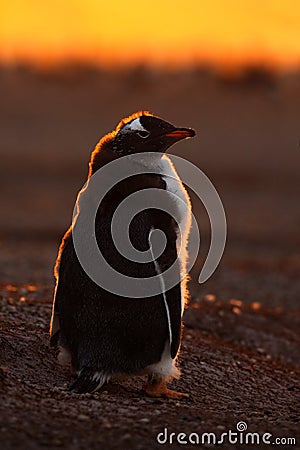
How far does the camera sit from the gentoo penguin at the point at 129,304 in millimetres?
5688

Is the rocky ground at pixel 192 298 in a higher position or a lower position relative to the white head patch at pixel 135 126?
lower

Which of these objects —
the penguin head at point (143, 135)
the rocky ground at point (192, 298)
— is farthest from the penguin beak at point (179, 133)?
the rocky ground at point (192, 298)

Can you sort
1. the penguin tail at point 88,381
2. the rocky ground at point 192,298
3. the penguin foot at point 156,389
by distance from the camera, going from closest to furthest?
the rocky ground at point 192,298, the penguin tail at point 88,381, the penguin foot at point 156,389

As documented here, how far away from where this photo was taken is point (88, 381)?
5664 millimetres

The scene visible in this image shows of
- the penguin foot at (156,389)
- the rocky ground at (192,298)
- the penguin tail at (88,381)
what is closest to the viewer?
the rocky ground at (192,298)

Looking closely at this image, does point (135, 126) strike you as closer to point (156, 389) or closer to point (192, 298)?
point (156, 389)

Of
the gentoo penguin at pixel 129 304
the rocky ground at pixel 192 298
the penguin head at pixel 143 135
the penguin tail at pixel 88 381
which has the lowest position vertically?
the rocky ground at pixel 192 298

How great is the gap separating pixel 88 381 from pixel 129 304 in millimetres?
514

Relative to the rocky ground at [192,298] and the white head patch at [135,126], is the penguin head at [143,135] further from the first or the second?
the rocky ground at [192,298]

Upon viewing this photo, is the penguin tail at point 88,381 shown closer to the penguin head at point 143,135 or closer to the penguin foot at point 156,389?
the penguin foot at point 156,389

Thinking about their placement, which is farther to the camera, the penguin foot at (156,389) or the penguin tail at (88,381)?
the penguin foot at (156,389)

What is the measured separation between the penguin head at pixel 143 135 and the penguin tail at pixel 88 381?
1.33 metres

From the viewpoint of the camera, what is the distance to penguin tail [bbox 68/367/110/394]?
5.61 metres

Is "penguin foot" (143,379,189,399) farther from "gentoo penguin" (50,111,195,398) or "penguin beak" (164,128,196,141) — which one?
"penguin beak" (164,128,196,141)
